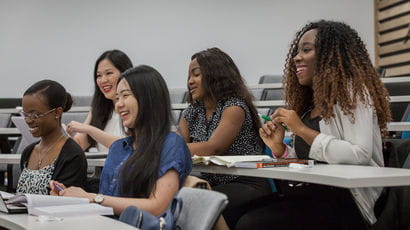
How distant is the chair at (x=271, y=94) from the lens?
5.12m

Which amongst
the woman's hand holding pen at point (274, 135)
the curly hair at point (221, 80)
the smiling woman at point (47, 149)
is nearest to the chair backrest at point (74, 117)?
the curly hair at point (221, 80)

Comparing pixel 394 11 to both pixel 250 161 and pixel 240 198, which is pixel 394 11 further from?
pixel 250 161

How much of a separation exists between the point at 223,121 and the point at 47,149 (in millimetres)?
852

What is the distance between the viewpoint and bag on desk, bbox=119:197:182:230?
1.71 meters

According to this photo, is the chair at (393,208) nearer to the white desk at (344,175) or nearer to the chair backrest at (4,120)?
the white desk at (344,175)

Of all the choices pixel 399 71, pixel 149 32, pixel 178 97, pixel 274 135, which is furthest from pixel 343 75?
pixel 149 32

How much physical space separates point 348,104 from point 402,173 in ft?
1.71

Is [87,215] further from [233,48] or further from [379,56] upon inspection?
[379,56]

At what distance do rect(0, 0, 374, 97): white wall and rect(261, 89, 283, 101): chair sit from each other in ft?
10.1

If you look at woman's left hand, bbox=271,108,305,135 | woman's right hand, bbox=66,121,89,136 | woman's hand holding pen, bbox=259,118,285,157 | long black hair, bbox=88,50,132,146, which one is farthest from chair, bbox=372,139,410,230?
long black hair, bbox=88,50,132,146

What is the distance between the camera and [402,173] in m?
1.87

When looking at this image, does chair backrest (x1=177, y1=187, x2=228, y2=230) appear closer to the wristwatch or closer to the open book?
the wristwatch

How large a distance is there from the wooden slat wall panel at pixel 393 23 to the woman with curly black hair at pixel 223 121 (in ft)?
16.6

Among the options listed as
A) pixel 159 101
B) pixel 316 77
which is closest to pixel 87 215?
pixel 159 101
